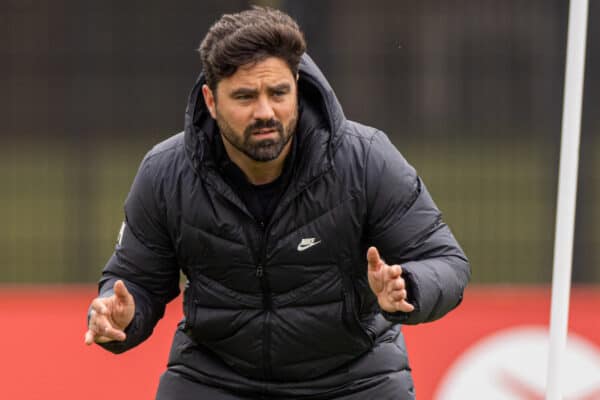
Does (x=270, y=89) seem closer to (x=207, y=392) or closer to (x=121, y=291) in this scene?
(x=121, y=291)

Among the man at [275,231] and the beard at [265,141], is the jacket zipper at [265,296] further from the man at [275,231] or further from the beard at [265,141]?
the beard at [265,141]

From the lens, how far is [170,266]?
481 cm

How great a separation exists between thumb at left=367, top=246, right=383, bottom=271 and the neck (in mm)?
602

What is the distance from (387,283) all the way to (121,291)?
2.89ft

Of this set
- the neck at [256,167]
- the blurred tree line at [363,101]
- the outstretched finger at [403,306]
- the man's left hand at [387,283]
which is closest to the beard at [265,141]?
the neck at [256,167]

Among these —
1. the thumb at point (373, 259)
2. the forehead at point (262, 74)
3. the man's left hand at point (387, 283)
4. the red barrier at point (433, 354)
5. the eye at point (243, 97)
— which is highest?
the forehead at point (262, 74)

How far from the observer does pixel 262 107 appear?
14.5ft

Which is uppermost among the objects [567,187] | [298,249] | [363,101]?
[567,187]

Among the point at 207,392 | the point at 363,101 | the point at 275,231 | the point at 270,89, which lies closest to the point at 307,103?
the point at 270,89

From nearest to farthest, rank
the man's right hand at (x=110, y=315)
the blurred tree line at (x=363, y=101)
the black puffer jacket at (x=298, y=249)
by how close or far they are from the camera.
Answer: the man's right hand at (x=110, y=315), the black puffer jacket at (x=298, y=249), the blurred tree line at (x=363, y=101)

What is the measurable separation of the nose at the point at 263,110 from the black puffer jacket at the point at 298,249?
20cm

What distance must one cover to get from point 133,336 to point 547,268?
590 cm

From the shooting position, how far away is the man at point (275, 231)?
448 cm

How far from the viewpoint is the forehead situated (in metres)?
4.44
